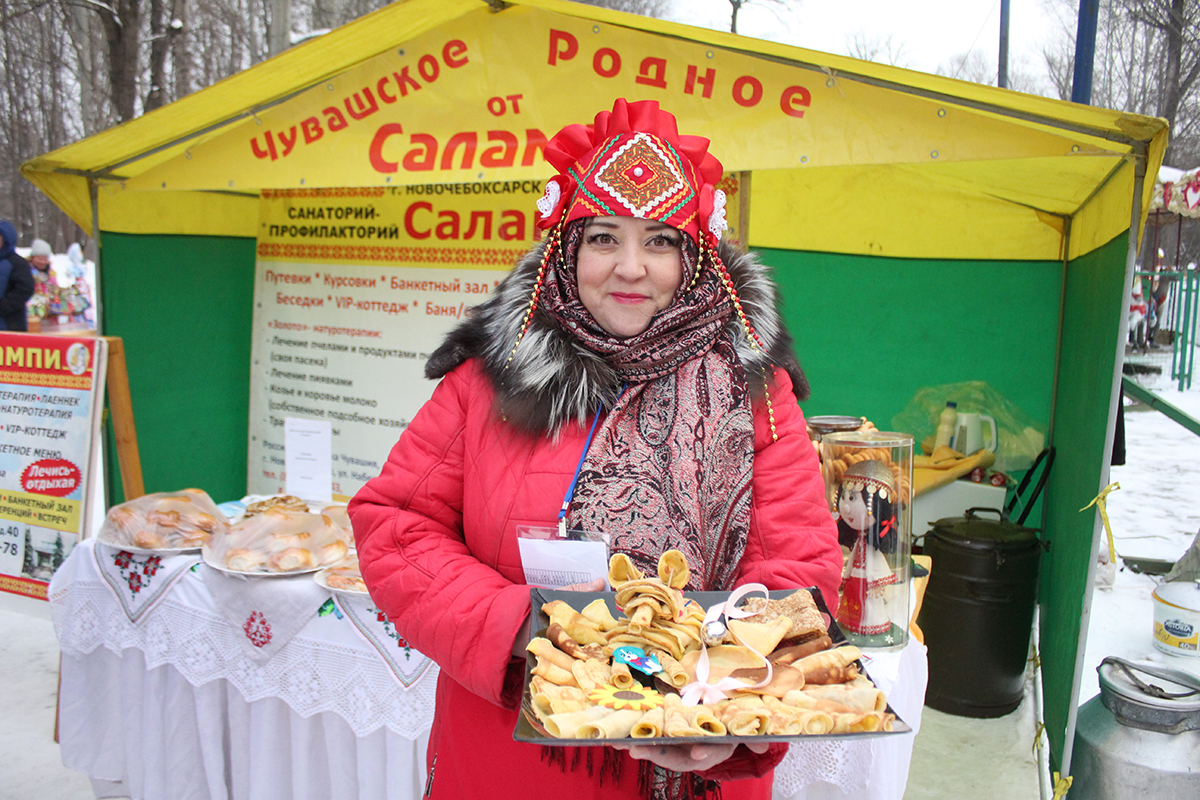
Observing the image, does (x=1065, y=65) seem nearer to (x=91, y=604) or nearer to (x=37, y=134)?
(x=91, y=604)

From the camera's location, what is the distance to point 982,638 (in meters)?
3.83

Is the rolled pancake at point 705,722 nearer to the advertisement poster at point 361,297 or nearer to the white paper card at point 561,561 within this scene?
the white paper card at point 561,561

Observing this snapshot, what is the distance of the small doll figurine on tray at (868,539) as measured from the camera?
208 centimetres

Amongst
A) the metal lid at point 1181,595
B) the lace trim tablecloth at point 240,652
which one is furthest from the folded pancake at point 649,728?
the metal lid at point 1181,595

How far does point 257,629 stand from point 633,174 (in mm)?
2101

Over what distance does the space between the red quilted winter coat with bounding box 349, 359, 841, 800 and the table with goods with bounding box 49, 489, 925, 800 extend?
136mm

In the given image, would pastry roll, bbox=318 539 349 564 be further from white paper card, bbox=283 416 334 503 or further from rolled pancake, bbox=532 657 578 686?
rolled pancake, bbox=532 657 578 686

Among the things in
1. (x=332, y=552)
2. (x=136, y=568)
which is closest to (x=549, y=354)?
(x=332, y=552)

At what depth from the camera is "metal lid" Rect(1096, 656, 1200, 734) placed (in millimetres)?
2600

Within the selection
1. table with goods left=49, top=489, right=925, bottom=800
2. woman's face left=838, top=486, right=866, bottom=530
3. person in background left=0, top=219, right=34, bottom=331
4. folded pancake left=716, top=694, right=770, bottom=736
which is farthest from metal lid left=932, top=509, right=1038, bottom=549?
person in background left=0, top=219, right=34, bottom=331

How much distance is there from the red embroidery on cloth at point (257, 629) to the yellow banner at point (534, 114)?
1.71 meters

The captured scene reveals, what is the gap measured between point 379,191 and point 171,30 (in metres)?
8.00

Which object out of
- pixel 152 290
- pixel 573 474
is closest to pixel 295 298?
pixel 152 290

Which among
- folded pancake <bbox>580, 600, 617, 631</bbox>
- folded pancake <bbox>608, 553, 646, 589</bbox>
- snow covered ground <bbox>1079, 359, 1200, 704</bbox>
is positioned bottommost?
snow covered ground <bbox>1079, 359, 1200, 704</bbox>
